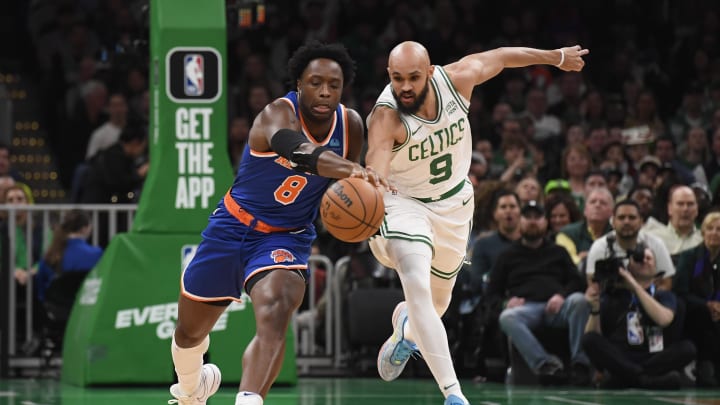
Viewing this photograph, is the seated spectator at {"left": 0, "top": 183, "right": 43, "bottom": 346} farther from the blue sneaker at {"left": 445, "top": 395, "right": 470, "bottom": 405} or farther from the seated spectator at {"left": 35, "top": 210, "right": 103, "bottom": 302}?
the blue sneaker at {"left": 445, "top": 395, "right": 470, "bottom": 405}

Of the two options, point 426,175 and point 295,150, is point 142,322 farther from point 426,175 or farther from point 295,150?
point 295,150

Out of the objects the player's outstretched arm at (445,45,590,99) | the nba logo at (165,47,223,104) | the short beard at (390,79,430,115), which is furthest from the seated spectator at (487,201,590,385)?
the short beard at (390,79,430,115)

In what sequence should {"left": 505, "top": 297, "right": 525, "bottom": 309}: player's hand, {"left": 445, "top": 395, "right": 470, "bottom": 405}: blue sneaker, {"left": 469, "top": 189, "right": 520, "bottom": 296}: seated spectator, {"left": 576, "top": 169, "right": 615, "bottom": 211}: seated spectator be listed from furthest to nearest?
{"left": 576, "top": 169, "right": 615, "bottom": 211}: seated spectator
{"left": 469, "top": 189, "right": 520, "bottom": 296}: seated spectator
{"left": 505, "top": 297, "right": 525, "bottom": 309}: player's hand
{"left": 445, "top": 395, "right": 470, "bottom": 405}: blue sneaker

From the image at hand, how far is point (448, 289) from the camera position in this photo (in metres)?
9.22

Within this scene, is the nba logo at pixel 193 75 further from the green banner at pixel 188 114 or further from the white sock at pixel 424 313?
the white sock at pixel 424 313

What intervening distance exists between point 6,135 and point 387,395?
8932 millimetres

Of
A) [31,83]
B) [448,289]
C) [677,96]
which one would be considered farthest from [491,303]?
[31,83]

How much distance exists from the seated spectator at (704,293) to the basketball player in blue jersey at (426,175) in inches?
167

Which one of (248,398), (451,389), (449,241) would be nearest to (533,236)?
(449,241)

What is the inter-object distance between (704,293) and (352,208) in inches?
255

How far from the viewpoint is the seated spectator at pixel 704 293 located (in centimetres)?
1281

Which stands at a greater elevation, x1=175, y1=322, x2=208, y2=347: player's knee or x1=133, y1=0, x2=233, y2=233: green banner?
x1=133, y1=0, x2=233, y2=233: green banner

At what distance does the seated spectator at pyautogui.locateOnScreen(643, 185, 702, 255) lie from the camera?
13203 millimetres

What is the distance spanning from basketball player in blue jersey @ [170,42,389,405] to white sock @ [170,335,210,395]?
0.5 inches
